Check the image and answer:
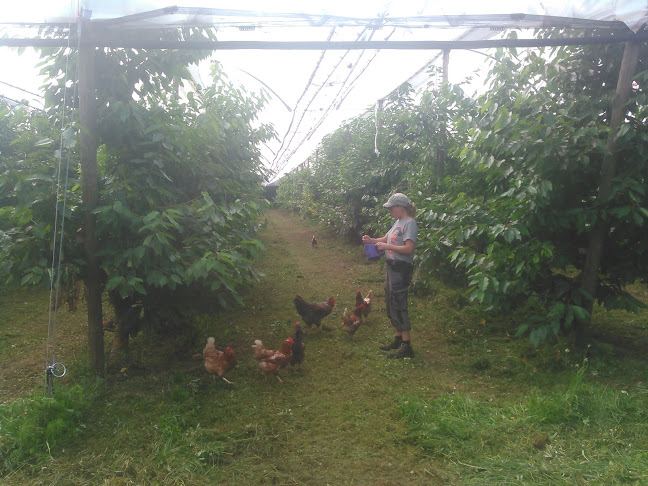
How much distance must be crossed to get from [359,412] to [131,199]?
247cm

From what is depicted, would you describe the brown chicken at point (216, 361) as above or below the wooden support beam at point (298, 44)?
below

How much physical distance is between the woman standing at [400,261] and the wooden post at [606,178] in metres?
1.59

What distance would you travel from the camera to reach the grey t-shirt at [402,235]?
183 inches

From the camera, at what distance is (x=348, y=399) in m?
3.90

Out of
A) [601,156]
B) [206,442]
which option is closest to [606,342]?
[601,156]

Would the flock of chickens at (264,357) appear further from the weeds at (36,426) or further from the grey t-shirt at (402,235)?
the grey t-shirt at (402,235)

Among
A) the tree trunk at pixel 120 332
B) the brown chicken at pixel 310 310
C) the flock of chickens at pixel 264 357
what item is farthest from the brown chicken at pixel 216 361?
the brown chicken at pixel 310 310

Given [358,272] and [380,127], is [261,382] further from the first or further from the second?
[380,127]

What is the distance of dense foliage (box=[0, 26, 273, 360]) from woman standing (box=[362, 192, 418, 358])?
145 centimetres

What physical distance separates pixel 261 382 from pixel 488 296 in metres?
2.20

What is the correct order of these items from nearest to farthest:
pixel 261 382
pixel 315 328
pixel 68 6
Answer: pixel 68 6 < pixel 261 382 < pixel 315 328

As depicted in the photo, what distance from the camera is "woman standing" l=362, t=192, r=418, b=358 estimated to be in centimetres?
468

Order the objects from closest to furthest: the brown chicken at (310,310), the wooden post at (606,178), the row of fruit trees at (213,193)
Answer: the row of fruit trees at (213,193) → the wooden post at (606,178) → the brown chicken at (310,310)

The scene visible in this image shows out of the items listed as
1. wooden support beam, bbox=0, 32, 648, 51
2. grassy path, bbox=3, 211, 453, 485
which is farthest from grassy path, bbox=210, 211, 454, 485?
wooden support beam, bbox=0, 32, 648, 51
